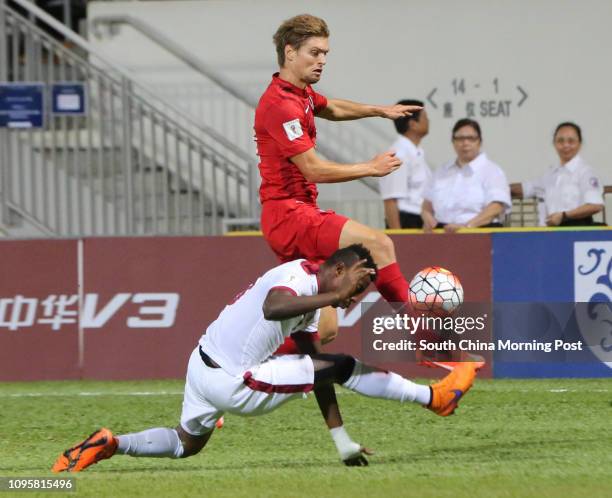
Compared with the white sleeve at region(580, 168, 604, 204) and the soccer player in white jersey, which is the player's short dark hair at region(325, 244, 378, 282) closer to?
the soccer player in white jersey

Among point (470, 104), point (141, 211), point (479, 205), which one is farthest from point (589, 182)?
point (141, 211)

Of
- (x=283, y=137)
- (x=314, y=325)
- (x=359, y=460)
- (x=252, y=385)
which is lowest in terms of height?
(x=359, y=460)

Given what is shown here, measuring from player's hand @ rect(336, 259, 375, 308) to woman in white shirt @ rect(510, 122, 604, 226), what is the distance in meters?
5.97

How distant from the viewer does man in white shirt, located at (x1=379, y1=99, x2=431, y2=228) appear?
13320mm

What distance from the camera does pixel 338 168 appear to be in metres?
8.21

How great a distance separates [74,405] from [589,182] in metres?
4.82

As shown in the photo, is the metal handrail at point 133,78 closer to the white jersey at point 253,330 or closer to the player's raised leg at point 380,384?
the player's raised leg at point 380,384

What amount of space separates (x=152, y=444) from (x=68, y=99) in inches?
318

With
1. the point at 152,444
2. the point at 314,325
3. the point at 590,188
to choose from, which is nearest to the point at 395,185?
the point at 590,188

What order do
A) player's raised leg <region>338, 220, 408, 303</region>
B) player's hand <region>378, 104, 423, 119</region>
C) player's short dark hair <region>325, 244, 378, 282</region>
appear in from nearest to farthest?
player's short dark hair <region>325, 244, 378, 282</region>, player's raised leg <region>338, 220, 408, 303</region>, player's hand <region>378, 104, 423, 119</region>

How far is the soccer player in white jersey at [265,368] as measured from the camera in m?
7.13

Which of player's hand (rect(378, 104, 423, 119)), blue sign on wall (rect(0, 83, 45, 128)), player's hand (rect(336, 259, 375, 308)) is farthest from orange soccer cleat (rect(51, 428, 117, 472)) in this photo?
blue sign on wall (rect(0, 83, 45, 128))

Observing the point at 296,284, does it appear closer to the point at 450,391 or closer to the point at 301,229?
the point at 450,391

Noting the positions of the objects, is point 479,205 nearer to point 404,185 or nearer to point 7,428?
point 404,185
